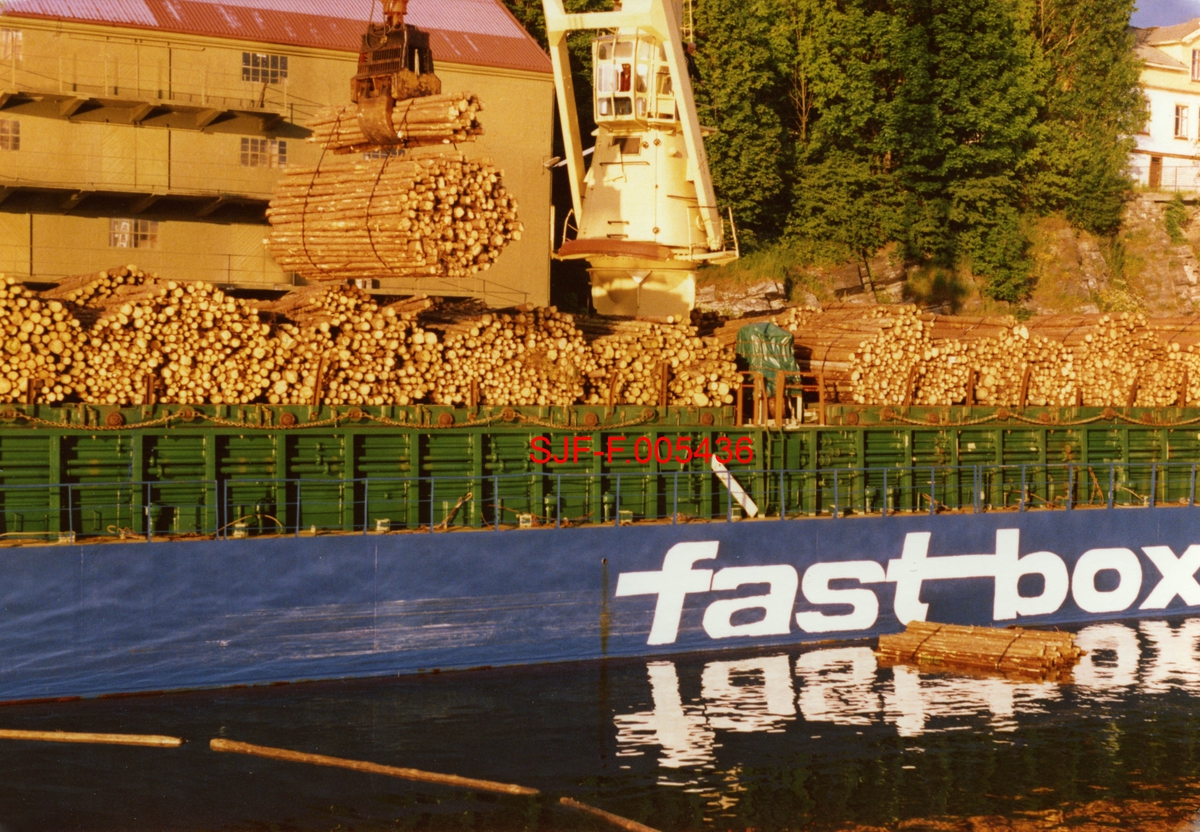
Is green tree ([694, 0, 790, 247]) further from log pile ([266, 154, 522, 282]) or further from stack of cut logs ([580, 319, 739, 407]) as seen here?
log pile ([266, 154, 522, 282])

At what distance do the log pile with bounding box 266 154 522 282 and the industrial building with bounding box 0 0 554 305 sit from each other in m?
16.6

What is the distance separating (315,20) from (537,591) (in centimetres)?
2547

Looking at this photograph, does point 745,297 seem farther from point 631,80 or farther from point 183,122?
point 631,80

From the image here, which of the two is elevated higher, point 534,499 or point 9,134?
point 9,134

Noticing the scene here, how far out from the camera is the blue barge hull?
16.8 metres

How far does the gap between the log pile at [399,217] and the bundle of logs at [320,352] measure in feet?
2.43

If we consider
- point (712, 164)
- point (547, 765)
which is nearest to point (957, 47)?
point (712, 164)

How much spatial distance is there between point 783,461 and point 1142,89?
49.2 m

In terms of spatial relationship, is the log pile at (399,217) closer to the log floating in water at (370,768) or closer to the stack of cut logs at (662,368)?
the stack of cut logs at (662,368)

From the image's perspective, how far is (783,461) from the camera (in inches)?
867

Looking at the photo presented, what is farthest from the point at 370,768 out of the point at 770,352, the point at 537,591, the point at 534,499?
the point at 770,352

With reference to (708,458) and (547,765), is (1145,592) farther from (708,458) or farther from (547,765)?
(547,765)

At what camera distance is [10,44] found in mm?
35438

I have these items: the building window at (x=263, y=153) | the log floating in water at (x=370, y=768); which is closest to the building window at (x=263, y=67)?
the building window at (x=263, y=153)
